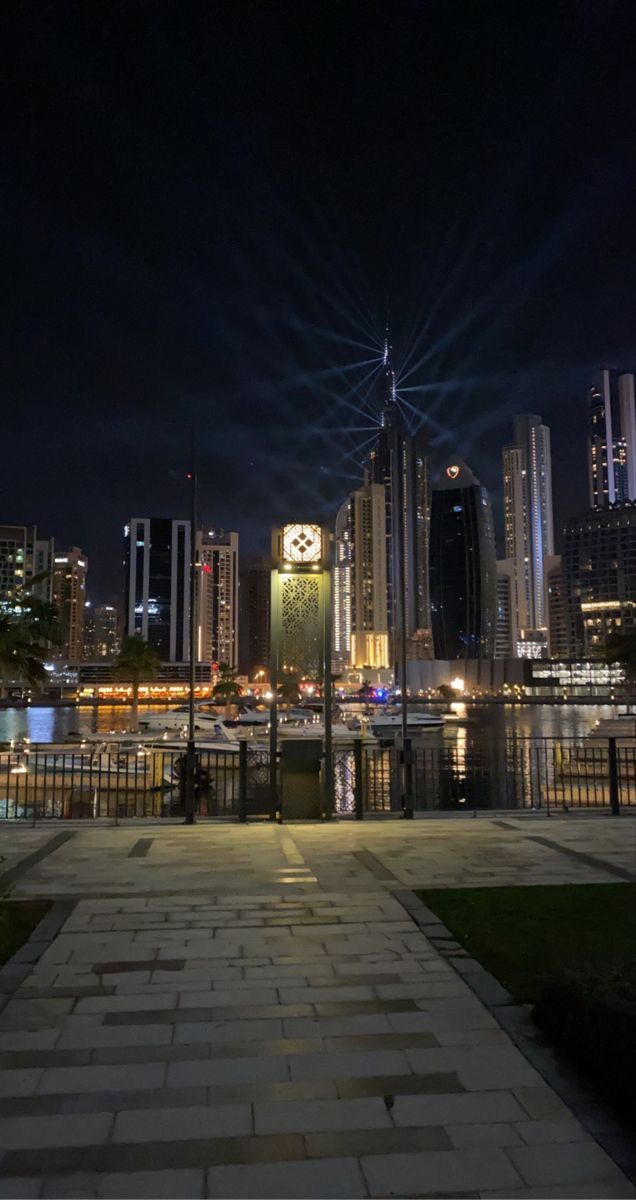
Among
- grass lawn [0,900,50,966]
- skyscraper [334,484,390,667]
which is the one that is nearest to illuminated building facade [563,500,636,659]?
skyscraper [334,484,390,667]

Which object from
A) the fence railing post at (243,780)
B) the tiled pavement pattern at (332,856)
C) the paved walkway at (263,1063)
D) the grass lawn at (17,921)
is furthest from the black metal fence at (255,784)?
the paved walkway at (263,1063)

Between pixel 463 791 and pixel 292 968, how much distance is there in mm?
26030

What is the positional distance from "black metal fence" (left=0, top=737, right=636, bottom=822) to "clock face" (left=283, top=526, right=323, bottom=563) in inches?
124

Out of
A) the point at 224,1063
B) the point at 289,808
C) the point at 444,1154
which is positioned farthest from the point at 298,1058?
the point at 289,808

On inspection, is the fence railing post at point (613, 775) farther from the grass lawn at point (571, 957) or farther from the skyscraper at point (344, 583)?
the skyscraper at point (344, 583)

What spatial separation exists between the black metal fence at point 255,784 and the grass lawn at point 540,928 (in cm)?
494

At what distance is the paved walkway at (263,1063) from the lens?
3092 mm

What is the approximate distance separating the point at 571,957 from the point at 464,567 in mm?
160960

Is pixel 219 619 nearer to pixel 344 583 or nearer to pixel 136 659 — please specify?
pixel 344 583

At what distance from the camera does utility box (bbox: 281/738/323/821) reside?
1207 centimetres

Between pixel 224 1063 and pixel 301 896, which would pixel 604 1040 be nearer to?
pixel 224 1063

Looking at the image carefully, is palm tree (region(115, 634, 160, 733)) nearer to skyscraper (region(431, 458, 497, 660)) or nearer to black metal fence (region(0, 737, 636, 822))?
black metal fence (region(0, 737, 636, 822))

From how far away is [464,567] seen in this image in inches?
6437

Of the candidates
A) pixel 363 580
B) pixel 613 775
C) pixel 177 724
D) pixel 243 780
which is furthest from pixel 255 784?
pixel 363 580
